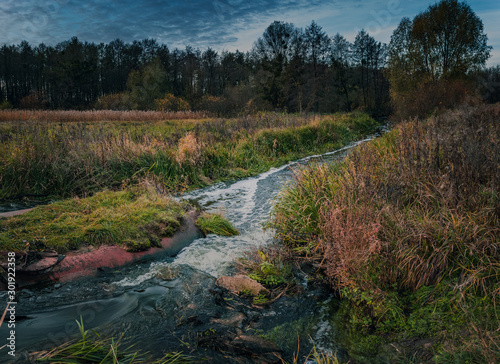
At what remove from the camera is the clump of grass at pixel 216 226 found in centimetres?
588

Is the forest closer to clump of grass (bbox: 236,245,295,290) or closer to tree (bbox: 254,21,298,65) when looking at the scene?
tree (bbox: 254,21,298,65)

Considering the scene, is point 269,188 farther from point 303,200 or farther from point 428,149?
point 428,149

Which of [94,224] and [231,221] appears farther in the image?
[231,221]

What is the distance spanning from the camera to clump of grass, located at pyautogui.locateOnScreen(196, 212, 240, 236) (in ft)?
19.3

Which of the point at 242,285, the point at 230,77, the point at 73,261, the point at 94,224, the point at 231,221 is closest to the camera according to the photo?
the point at 242,285

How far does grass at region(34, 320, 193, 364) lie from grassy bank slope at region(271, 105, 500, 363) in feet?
5.28

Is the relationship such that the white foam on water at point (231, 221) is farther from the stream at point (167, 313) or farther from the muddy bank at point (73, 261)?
the muddy bank at point (73, 261)

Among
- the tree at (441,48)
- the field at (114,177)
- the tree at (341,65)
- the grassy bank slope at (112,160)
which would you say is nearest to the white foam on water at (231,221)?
the field at (114,177)

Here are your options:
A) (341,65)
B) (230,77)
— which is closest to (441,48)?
(341,65)

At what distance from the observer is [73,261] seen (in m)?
4.18

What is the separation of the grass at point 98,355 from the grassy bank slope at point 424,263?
161 centimetres

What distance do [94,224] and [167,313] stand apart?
233 cm

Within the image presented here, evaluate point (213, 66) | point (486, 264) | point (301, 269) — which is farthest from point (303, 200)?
point (213, 66)

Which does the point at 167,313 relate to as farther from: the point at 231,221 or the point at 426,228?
the point at 231,221
